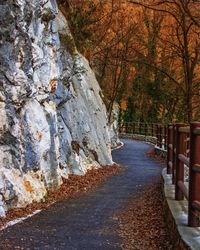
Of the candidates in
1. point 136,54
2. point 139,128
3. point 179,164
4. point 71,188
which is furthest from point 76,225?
point 139,128

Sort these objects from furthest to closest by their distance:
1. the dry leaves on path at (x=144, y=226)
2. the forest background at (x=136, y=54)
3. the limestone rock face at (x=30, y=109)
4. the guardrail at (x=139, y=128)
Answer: the guardrail at (x=139, y=128) < the forest background at (x=136, y=54) < the limestone rock face at (x=30, y=109) < the dry leaves on path at (x=144, y=226)

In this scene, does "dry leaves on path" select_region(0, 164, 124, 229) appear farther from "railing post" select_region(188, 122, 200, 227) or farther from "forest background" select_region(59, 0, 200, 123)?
"forest background" select_region(59, 0, 200, 123)

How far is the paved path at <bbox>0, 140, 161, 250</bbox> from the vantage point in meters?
7.31

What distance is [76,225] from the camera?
28.3 ft

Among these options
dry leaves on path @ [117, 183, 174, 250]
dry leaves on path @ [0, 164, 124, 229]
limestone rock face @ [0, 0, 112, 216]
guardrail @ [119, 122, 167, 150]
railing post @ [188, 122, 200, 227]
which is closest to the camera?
railing post @ [188, 122, 200, 227]

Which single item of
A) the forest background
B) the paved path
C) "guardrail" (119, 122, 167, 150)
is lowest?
the paved path

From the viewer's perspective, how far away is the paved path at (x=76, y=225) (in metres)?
7.31

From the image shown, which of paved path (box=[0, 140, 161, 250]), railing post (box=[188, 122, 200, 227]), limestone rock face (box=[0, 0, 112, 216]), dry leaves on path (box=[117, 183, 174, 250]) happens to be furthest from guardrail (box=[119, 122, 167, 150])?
railing post (box=[188, 122, 200, 227])

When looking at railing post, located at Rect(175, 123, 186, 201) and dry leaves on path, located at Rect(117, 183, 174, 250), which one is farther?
railing post, located at Rect(175, 123, 186, 201)

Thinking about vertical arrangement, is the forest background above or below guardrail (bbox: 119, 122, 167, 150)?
above

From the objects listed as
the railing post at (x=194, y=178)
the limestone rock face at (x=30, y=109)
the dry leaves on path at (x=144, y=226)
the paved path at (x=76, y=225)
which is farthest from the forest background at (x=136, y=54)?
A: the railing post at (x=194, y=178)

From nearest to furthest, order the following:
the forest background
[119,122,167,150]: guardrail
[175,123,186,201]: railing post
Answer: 1. [175,123,186,201]: railing post
2. the forest background
3. [119,122,167,150]: guardrail

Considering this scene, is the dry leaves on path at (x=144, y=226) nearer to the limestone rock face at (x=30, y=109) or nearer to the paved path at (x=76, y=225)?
the paved path at (x=76, y=225)

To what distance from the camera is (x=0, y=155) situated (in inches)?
383
